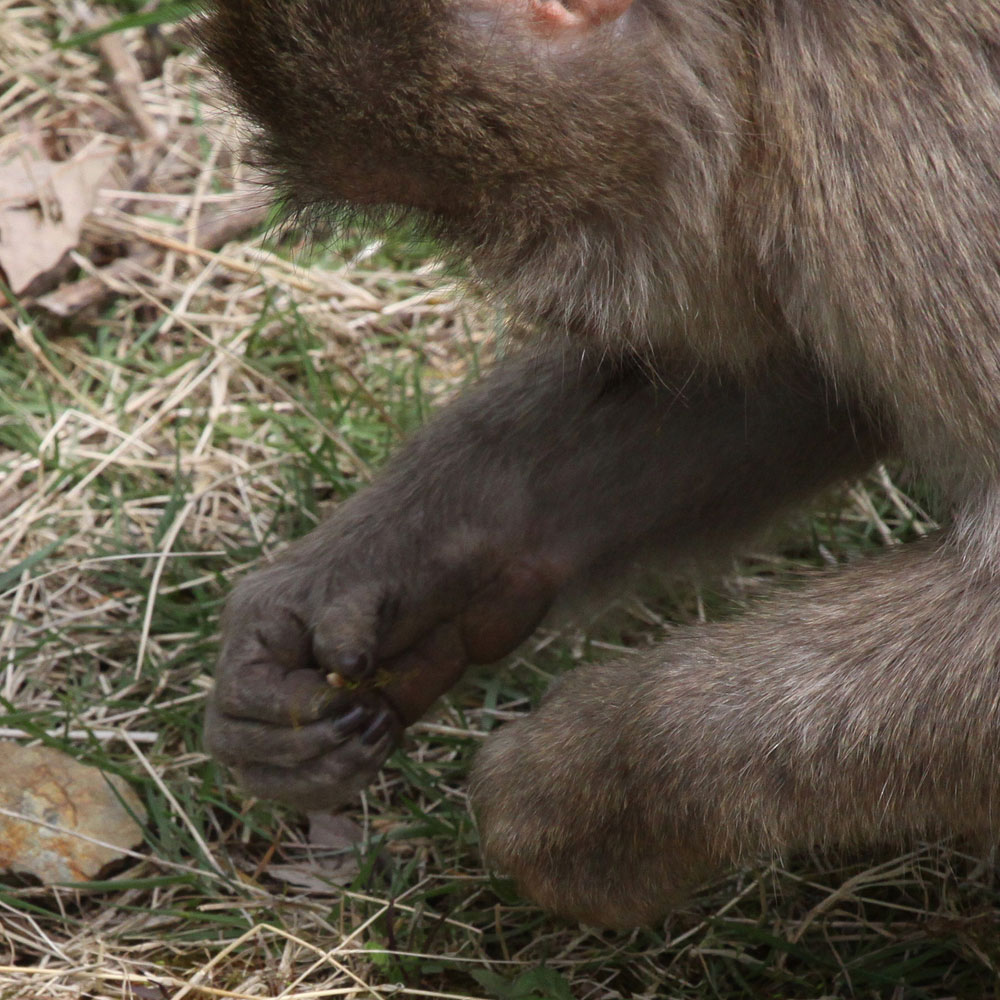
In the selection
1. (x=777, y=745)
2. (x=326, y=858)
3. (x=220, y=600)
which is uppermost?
(x=777, y=745)

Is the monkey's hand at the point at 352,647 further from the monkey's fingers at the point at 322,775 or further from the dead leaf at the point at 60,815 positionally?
the dead leaf at the point at 60,815

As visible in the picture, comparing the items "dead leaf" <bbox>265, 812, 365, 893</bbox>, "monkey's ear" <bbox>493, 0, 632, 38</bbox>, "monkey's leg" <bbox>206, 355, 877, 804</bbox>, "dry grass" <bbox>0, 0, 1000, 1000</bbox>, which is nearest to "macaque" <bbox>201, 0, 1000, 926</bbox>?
"monkey's ear" <bbox>493, 0, 632, 38</bbox>

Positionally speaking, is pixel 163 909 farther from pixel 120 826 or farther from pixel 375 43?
pixel 375 43

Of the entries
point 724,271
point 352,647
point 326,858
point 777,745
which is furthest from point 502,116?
point 326,858

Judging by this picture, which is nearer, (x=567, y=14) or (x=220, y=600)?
(x=567, y=14)

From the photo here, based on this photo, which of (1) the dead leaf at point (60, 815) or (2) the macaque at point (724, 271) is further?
(1) the dead leaf at point (60, 815)

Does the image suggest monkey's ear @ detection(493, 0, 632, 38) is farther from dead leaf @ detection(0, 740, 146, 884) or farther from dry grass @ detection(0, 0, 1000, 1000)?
dead leaf @ detection(0, 740, 146, 884)

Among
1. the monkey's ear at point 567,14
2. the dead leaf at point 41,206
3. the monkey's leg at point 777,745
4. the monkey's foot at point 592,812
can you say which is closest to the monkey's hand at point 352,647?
the monkey's foot at point 592,812

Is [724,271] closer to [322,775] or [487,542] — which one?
[487,542]
